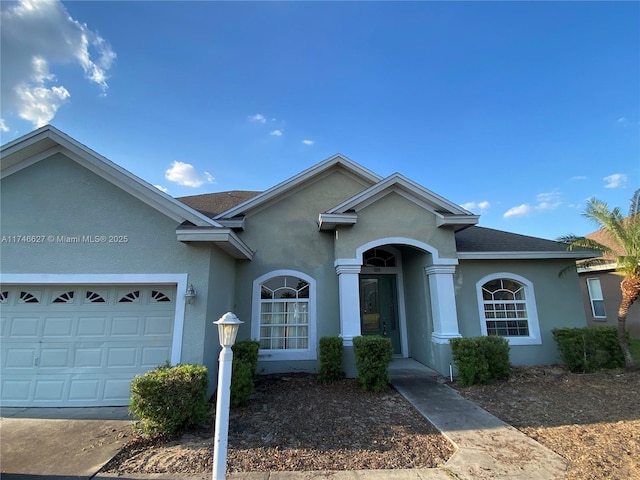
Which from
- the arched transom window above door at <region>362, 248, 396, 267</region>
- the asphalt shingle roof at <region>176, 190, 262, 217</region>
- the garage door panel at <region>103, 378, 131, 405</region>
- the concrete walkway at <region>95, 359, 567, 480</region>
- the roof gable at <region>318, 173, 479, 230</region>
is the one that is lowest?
the concrete walkway at <region>95, 359, 567, 480</region>

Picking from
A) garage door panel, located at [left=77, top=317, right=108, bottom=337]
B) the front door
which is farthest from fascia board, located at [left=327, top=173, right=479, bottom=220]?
garage door panel, located at [left=77, top=317, right=108, bottom=337]

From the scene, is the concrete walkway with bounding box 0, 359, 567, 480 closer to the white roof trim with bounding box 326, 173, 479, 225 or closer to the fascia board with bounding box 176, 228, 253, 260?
the fascia board with bounding box 176, 228, 253, 260

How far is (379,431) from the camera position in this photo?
16.1ft

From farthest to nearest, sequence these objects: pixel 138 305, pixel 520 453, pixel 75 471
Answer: pixel 138 305, pixel 520 453, pixel 75 471

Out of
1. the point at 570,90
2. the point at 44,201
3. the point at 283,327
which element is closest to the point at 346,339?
the point at 283,327

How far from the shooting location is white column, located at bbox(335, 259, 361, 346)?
820cm

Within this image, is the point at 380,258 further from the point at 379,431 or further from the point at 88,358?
the point at 88,358

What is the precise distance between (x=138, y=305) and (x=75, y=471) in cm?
325

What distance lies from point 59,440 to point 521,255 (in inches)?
464

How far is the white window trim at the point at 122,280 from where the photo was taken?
6.30 metres

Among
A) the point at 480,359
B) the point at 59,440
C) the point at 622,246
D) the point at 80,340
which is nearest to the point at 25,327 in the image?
the point at 80,340

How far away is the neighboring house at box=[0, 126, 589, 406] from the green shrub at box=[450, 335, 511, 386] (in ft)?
2.52

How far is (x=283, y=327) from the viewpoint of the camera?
9102 millimetres

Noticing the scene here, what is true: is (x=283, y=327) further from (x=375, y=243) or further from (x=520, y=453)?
(x=520, y=453)
